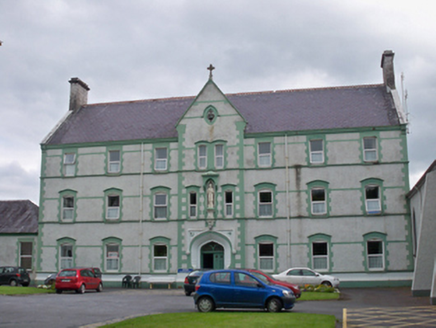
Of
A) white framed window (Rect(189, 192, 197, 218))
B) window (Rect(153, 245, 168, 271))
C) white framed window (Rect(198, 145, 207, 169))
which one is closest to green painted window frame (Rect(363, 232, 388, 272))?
white framed window (Rect(189, 192, 197, 218))

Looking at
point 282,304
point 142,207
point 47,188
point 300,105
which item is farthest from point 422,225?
point 47,188

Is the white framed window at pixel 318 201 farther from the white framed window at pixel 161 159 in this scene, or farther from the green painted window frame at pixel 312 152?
the white framed window at pixel 161 159

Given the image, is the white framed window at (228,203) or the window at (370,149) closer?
the window at (370,149)

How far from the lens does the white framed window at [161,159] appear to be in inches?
1512

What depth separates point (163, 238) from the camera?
3725 cm

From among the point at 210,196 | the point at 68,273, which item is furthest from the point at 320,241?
the point at 68,273

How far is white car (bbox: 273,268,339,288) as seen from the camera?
99.1 ft

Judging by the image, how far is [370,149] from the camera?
35.9 meters

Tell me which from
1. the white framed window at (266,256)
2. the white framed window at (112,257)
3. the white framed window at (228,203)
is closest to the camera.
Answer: the white framed window at (266,256)

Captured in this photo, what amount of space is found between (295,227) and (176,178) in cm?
924

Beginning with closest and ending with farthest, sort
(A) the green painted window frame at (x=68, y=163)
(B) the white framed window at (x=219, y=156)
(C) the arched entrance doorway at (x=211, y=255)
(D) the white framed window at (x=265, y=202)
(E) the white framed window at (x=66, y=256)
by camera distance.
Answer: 1. (D) the white framed window at (x=265, y=202)
2. (C) the arched entrance doorway at (x=211, y=255)
3. (B) the white framed window at (x=219, y=156)
4. (E) the white framed window at (x=66, y=256)
5. (A) the green painted window frame at (x=68, y=163)

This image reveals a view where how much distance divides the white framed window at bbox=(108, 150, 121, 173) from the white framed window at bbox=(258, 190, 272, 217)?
11.0 meters

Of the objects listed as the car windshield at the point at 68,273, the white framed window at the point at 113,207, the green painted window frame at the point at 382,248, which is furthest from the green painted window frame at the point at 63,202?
the green painted window frame at the point at 382,248

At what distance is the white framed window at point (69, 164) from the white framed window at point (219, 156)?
11204 millimetres
